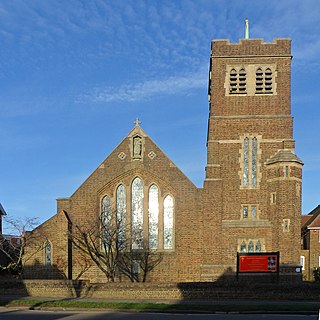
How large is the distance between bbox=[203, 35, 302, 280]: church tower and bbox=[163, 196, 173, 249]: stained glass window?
288 centimetres

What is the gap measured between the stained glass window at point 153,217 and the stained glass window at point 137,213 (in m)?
0.69

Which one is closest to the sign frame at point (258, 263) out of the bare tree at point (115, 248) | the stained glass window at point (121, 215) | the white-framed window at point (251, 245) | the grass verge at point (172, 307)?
the grass verge at point (172, 307)

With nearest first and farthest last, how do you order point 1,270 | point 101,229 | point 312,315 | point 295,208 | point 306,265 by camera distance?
point 312,315 → point 295,208 → point 101,229 → point 1,270 → point 306,265

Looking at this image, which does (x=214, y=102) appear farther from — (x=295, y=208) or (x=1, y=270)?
(x=1, y=270)

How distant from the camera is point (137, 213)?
3856cm

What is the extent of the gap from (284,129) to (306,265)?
58.7 ft

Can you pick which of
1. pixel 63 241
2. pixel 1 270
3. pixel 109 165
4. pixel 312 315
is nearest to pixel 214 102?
pixel 109 165

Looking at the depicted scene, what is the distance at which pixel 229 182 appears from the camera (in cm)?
3766

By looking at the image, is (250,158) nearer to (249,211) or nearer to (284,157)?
(284,157)

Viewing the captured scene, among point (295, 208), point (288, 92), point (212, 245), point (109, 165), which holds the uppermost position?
point (288, 92)

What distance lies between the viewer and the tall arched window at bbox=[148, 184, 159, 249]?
1508 inches

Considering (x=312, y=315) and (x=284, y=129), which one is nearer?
(x=312, y=315)

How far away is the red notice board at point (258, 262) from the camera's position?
30094 millimetres

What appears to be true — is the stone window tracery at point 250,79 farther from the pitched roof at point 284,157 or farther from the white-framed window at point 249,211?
the white-framed window at point 249,211
